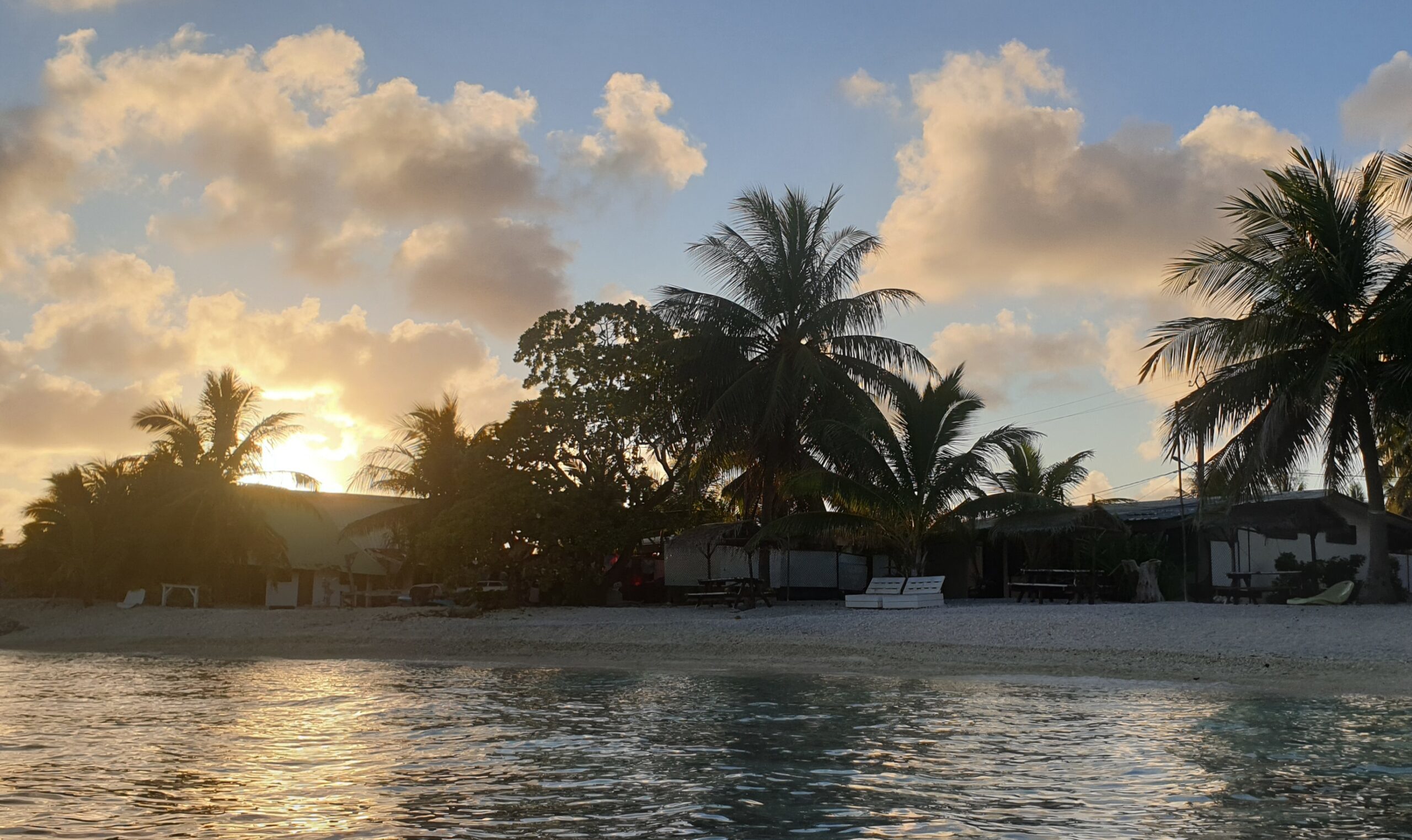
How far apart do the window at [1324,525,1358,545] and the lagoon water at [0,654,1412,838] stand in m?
14.4

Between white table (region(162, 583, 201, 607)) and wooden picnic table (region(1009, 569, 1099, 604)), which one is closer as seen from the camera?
wooden picnic table (region(1009, 569, 1099, 604))

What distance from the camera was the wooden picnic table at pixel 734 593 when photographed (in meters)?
23.5

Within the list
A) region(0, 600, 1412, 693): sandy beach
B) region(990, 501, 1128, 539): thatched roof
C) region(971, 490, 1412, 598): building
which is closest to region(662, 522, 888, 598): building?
region(0, 600, 1412, 693): sandy beach

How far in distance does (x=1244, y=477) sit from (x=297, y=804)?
16322 mm

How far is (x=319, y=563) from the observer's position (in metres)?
31.8

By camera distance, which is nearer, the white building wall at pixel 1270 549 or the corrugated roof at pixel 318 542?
the white building wall at pixel 1270 549

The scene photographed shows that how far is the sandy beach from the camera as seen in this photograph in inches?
578

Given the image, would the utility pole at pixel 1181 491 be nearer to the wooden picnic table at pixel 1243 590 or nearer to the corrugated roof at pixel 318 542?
the wooden picnic table at pixel 1243 590

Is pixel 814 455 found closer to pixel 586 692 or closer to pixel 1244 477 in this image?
pixel 1244 477

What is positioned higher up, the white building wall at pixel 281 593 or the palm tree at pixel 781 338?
the palm tree at pixel 781 338

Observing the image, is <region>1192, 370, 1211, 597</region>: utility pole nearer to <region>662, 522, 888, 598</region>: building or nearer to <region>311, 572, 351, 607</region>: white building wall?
<region>662, 522, 888, 598</region>: building

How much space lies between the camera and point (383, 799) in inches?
265

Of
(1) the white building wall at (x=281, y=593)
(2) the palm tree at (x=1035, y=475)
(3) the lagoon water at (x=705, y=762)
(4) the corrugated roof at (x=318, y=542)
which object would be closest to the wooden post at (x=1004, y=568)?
(2) the palm tree at (x=1035, y=475)

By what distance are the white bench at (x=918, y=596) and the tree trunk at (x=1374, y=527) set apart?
23.2ft
